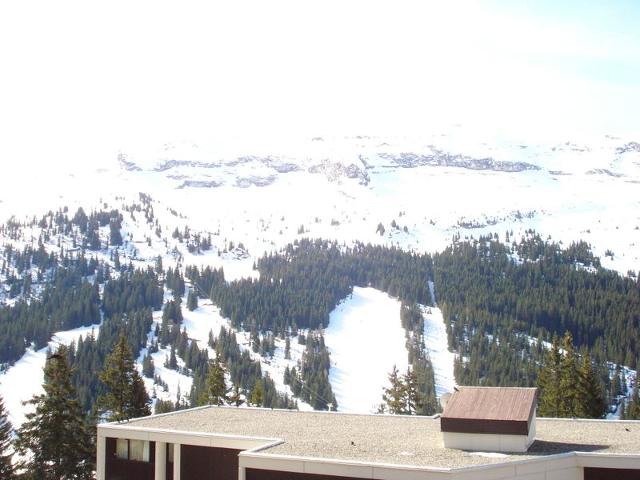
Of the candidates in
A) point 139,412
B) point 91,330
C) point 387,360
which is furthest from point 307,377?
point 139,412

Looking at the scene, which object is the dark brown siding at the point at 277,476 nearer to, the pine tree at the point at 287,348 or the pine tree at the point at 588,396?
the pine tree at the point at 588,396

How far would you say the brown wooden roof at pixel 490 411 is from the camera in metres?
31.6

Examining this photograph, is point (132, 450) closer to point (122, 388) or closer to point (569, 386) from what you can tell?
point (122, 388)

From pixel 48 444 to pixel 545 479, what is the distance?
33743 mm

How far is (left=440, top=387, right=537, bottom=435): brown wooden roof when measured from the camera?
31.6m

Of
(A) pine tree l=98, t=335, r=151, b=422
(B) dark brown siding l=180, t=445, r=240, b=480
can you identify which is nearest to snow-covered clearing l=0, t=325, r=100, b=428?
(A) pine tree l=98, t=335, r=151, b=422

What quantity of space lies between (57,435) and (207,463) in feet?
62.7

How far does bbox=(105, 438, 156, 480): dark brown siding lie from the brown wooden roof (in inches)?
582

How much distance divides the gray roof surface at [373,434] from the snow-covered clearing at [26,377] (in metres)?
108

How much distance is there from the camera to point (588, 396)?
63094 millimetres

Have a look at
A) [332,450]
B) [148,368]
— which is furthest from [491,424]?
[148,368]

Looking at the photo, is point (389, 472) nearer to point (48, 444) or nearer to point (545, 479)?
point (545, 479)

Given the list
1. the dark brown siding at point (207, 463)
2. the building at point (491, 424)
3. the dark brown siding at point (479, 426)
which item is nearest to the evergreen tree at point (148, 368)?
the dark brown siding at point (207, 463)

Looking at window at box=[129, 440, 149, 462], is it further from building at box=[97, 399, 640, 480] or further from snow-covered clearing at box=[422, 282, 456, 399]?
snow-covered clearing at box=[422, 282, 456, 399]
